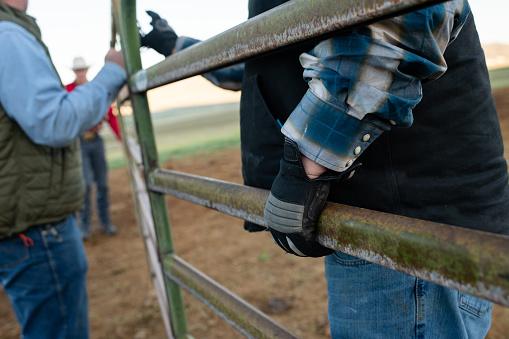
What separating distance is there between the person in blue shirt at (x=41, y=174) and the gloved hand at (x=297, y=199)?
109cm

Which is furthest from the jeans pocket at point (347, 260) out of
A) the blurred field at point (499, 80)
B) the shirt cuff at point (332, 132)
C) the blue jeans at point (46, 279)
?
the blurred field at point (499, 80)

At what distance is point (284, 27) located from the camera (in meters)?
0.74

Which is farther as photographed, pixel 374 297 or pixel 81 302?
pixel 81 302

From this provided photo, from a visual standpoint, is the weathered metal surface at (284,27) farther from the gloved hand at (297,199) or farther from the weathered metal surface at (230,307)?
the weathered metal surface at (230,307)

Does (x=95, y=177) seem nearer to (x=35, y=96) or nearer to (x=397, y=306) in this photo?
(x=35, y=96)

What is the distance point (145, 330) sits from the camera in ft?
9.55

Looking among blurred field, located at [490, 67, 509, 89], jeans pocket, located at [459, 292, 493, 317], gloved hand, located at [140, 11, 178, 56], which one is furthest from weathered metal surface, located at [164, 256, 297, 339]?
blurred field, located at [490, 67, 509, 89]

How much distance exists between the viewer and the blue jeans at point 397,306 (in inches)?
34.3

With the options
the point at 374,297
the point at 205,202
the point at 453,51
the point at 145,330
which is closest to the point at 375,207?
the point at 374,297

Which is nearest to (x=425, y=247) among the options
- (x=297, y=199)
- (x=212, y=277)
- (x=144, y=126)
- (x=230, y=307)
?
(x=297, y=199)

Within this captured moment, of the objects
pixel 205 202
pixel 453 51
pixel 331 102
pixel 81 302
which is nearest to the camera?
pixel 331 102

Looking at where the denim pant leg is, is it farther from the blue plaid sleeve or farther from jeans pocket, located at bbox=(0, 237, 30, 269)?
the blue plaid sleeve

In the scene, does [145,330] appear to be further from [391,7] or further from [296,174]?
[391,7]

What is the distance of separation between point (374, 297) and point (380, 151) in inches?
12.9
